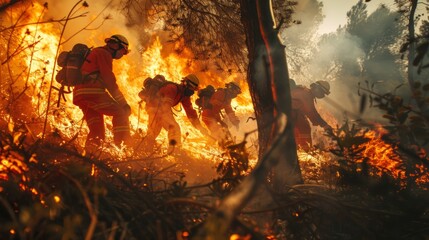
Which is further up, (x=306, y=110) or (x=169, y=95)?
(x=169, y=95)

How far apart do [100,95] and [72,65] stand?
1.85 ft

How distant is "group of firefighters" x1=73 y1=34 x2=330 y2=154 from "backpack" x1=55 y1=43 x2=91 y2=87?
80mm

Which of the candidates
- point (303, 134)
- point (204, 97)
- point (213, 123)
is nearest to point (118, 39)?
point (204, 97)

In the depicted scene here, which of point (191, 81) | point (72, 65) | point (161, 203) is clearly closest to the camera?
point (161, 203)

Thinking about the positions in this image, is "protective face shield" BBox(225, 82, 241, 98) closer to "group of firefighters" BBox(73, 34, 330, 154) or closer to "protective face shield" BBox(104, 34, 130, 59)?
"group of firefighters" BBox(73, 34, 330, 154)

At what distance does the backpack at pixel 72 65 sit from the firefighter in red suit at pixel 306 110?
4.77m

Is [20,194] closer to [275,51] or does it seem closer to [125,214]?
[125,214]

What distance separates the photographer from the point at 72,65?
452cm

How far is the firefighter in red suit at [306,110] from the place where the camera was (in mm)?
7496

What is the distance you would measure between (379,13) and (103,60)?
28.5 metres

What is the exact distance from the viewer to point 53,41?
25.7ft

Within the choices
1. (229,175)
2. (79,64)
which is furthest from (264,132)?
(79,64)

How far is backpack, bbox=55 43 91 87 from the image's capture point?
4.49 meters

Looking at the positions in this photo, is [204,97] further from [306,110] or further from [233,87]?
[306,110]
